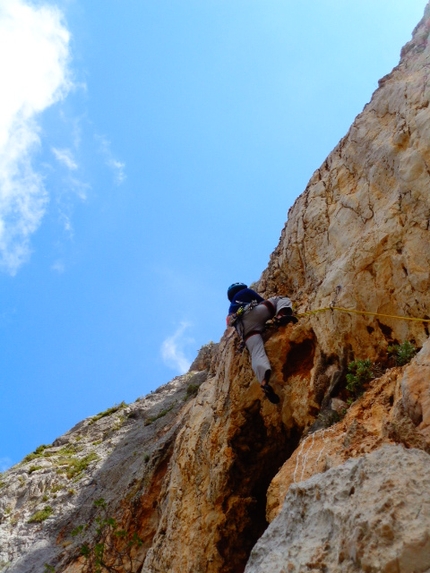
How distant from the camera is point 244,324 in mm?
9984

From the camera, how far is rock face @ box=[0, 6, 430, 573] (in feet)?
13.1

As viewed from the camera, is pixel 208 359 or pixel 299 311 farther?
pixel 208 359

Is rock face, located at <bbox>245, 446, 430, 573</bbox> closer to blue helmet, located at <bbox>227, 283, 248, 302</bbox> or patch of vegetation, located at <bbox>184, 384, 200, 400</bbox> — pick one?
blue helmet, located at <bbox>227, 283, 248, 302</bbox>

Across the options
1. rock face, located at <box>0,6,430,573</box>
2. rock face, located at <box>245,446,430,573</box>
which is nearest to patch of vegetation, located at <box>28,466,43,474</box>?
rock face, located at <box>0,6,430,573</box>

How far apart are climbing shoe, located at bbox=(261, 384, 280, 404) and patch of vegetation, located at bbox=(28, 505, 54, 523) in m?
9.75

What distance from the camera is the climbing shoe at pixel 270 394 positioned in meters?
8.95

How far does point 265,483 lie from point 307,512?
532 cm

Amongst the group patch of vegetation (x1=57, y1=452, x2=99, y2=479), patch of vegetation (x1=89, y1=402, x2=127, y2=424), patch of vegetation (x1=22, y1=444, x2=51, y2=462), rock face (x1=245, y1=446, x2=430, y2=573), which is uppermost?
patch of vegetation (x1=89, y1=402, x2=127, y2=424)

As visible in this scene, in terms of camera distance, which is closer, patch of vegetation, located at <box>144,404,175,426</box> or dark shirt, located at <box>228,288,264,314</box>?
dark shirt, located at <box>228,288,264,314</box>

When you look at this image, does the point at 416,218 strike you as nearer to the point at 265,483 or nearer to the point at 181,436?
the point at 265,483

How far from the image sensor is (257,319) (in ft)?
32.8

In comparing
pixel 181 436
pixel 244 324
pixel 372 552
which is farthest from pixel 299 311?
pixel 372 552

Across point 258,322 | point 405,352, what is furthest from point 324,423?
point 258,322

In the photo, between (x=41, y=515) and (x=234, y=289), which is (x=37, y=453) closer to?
(x=41, y=515)
